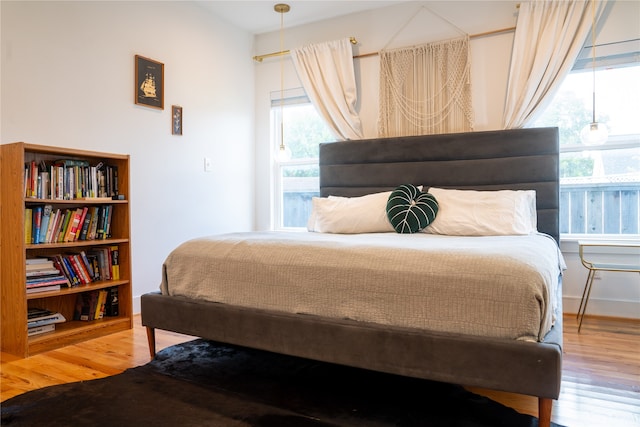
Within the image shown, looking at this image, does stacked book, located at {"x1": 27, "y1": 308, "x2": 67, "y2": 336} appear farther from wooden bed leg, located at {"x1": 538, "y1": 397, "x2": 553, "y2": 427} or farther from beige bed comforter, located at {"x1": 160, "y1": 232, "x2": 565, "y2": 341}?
wooden bed leg, located at {"x1": 538, "y1": 397, "x2": 553, "y2": 427}

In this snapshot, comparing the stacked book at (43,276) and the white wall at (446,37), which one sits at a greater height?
the white wall at (446,37)

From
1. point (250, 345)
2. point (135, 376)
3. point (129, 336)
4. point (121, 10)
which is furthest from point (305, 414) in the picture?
→ point (121, 10)

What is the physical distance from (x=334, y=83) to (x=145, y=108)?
1.69m

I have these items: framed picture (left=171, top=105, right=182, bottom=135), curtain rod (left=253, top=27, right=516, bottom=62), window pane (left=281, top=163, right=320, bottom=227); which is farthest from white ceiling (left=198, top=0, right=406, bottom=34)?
window pane (left=281, top=163, right=320, bottom=227)

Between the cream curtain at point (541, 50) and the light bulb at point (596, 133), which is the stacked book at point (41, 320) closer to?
the cream curtain at point (541, 50)

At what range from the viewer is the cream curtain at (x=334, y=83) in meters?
4.04

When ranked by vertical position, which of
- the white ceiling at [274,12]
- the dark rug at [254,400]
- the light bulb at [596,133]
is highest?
the white ceiling at [274,12]

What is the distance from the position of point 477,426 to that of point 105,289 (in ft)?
8.33

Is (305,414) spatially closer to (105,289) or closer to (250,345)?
(250,345)

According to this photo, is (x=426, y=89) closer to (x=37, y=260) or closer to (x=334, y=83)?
(x=334, y=83)

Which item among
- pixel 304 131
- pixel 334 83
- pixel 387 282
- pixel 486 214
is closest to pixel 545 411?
pixel 387 282

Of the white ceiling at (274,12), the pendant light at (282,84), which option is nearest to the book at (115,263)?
the pendant light at (282,84)

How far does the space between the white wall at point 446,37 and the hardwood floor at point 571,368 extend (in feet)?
0.93

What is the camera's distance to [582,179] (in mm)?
3340
